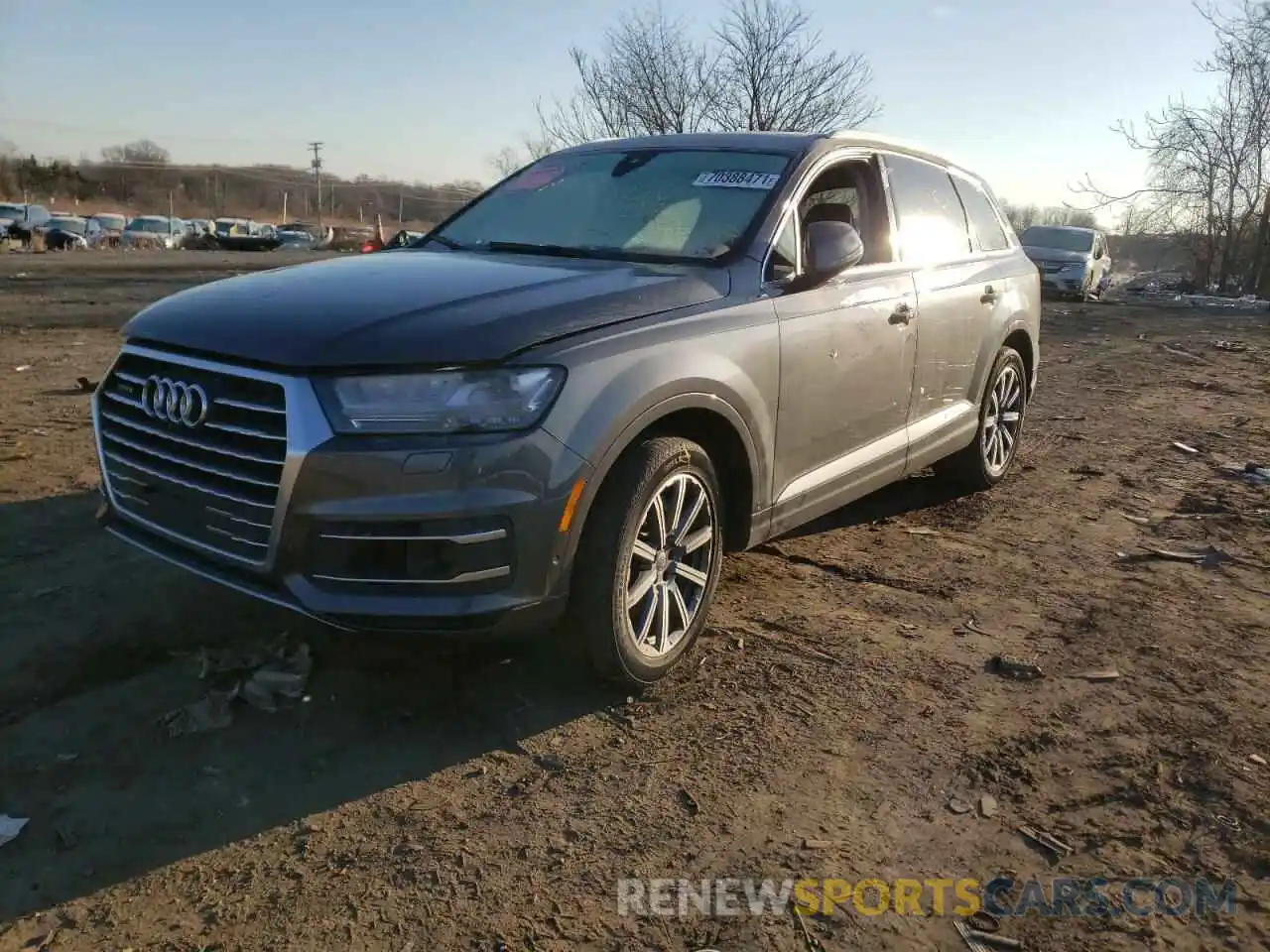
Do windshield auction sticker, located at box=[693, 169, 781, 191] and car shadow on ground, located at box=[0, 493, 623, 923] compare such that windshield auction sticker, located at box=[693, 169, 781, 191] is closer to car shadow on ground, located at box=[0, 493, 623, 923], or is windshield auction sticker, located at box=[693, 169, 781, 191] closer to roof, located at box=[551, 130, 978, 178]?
roof, located at box=[551, 130, 978, 178]

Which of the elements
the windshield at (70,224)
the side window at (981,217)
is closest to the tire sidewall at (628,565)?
the side window at (981,217)

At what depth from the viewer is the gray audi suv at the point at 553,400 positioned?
2.72 meters

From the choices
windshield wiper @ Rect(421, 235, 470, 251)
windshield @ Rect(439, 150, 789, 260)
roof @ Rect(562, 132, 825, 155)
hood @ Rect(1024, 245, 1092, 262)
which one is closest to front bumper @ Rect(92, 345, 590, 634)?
windshield @ Rect(439, 150, 789, 260)

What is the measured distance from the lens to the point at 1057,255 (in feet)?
77.3

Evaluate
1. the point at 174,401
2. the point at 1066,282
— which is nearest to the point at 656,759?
the point at 174,401

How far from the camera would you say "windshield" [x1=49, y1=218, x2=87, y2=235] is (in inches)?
1686

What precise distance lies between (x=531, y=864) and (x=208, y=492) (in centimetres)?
140

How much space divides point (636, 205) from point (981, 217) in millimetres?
2606

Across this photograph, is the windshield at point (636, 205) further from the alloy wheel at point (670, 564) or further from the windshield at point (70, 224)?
the windshield at point (70, 224)

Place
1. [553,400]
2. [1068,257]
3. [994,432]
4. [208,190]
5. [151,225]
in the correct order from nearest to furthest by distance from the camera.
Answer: [553,400], [994,432], [1068,257], [151,225], [208,190]

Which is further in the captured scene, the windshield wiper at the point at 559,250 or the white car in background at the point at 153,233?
the white car in background at the point at 153,233

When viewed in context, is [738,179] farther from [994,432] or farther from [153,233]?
[153,233]

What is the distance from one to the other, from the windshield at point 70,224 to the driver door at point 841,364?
45.4 m

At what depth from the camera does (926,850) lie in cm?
255
